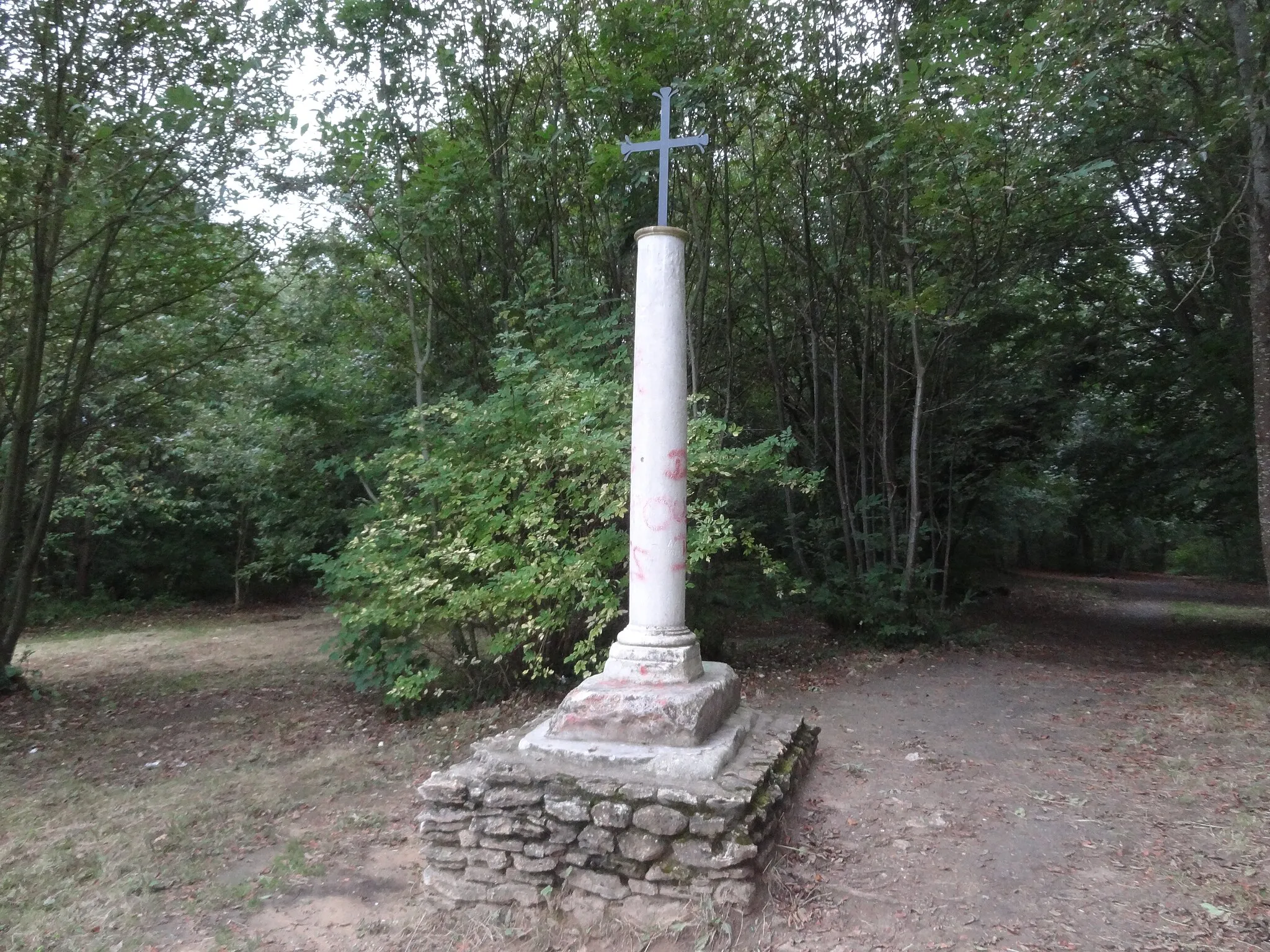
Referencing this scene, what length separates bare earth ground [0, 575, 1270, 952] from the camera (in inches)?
149

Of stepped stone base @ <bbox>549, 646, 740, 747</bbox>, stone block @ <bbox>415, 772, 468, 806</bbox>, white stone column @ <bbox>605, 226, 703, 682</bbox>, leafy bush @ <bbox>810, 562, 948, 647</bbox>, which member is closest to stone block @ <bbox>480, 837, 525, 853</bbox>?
stone block @ <bbox>415, 772, 468, 806</bbox>

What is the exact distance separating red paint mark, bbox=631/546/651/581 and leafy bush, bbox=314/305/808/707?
205cm

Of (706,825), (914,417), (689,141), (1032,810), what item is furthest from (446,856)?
(914,417)

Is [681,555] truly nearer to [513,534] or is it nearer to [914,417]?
[513,534]

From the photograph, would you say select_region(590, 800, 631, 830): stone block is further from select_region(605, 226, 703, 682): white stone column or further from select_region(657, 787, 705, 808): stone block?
select_region(605, 226, 703, 682): white stone column

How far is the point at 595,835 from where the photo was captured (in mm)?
3895

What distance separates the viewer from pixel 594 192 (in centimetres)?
997

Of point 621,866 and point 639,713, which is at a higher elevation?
point 639,713

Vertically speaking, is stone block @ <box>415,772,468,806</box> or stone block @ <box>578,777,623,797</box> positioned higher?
stone block @ <box>578,777,623,797</box>

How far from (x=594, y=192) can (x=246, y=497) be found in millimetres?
10377

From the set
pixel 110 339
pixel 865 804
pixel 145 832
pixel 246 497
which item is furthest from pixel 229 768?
pixel 246 497

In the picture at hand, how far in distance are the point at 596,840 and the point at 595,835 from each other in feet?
0.06

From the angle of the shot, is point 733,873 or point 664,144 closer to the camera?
point 733,873

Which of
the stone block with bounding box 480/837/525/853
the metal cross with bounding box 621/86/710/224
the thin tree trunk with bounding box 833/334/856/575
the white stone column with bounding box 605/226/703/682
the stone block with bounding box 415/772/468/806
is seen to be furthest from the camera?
the thin tree trunk with bounding box 833/334/856/575
